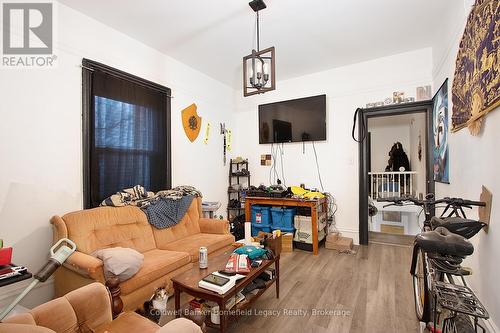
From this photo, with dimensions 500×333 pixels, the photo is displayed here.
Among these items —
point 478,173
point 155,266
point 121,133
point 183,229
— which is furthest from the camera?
point 183,229

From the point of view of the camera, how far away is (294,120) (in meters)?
4.36

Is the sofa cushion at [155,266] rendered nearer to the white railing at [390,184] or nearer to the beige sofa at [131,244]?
the beige sofa at [131,244]

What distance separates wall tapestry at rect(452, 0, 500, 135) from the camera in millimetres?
1429

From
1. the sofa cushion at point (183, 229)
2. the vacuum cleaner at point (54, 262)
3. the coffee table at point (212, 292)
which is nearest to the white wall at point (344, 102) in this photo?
the sofa cushion at point (183, 229)

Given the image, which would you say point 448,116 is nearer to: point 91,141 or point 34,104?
point 91,141

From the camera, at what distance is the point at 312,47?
3.36 metres

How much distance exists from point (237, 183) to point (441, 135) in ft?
11.0

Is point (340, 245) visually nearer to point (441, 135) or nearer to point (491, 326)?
point (441, 135)

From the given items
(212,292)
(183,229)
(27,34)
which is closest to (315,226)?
(183,229)

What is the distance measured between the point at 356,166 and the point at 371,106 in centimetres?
97

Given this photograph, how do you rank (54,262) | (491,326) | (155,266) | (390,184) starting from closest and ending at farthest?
(54,262) → (491,326) → (155,266) → (390,184)

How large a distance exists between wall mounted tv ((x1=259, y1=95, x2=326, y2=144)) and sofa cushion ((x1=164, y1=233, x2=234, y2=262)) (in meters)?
2.22

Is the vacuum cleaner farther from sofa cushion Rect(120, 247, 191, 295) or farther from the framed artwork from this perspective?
the framed artwork

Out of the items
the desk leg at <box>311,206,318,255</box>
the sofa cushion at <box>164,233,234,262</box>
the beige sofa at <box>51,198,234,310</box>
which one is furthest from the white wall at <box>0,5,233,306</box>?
the desk leg at <box>311,206,318,255</box>
